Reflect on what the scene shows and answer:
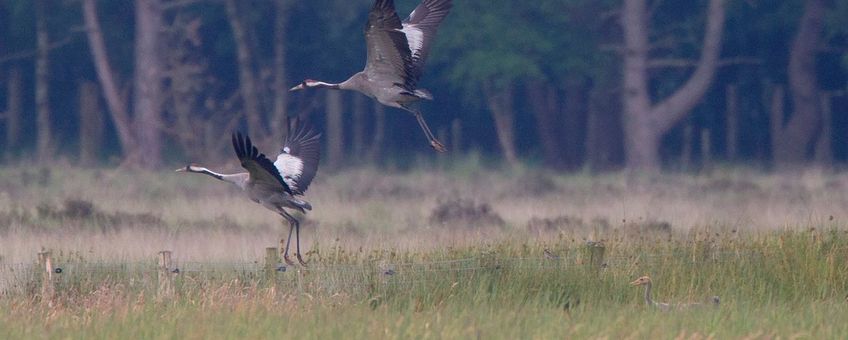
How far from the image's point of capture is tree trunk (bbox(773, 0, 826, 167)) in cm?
3288

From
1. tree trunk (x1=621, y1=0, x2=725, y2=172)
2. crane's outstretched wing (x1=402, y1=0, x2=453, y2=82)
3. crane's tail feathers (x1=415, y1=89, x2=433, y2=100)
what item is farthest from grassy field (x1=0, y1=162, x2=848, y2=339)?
tree trunk (x1=621, y1=0, x2=725, y2=172)

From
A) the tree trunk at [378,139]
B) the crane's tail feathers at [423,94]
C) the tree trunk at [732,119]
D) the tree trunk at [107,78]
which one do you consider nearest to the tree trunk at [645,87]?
the tree trunk at [732,119]

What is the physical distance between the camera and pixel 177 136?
32.4 metres

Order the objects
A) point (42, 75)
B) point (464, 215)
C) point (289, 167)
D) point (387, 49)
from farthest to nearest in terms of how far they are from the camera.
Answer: point (42, 75), point (464, 215), point (289, 167), point (387, 49)

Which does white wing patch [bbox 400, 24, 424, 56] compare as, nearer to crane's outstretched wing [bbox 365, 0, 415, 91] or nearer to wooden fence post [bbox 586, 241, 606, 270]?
crane's outstretched wing [bbox 365, 0, 415, 91]

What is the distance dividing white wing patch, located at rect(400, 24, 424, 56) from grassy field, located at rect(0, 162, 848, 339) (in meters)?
1.71

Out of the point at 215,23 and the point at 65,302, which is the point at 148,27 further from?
the point at 65,302

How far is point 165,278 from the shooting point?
A: 1150 centimetres

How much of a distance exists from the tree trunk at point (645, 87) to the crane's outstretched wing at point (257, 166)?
1866cm

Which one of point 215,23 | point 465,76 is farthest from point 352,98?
point 465,76

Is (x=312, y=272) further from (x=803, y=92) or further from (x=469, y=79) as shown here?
(x=803, y=92)

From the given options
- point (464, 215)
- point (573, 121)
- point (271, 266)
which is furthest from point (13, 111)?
point (271, 266)

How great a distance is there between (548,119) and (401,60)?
2456 centimetres

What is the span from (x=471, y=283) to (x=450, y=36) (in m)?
22.6
